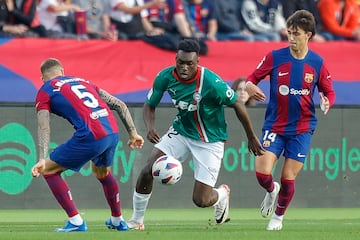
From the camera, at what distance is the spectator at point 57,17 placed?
21.0 meters

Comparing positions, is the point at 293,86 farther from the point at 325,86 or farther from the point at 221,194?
the point at 221,194

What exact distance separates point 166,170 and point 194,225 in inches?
86.7

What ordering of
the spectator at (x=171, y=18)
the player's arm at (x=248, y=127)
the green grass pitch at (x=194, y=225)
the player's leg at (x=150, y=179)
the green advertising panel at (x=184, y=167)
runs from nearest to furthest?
the green grass pitch at (x=194, y=225)
the player's arm at (x=248, y=127)
the player's leg at (x=150, y=179)
the green advertising panel at (x=184, y=167)
the spectator at (x=171, y=18)

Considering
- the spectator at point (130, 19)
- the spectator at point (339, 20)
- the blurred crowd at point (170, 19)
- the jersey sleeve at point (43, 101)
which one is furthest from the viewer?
the spectator at point (339, 20)

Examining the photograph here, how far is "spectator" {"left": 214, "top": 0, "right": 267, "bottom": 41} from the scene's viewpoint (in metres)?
22.5

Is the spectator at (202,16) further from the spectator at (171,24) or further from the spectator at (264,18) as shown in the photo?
the spectator at (264,18)

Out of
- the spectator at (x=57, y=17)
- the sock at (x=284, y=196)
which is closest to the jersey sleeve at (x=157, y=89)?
the sock at (x=284, y=196)

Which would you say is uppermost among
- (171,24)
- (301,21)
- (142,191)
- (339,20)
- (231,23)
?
(301,21)

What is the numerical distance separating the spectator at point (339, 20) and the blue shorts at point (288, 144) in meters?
10.2

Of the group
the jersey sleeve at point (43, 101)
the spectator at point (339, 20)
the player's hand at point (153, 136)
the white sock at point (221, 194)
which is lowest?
the spectator at point (339, 20)

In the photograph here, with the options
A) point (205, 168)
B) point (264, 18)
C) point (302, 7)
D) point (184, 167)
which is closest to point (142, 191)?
point (205, 168)

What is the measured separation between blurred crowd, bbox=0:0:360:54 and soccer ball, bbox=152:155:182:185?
27.7ft

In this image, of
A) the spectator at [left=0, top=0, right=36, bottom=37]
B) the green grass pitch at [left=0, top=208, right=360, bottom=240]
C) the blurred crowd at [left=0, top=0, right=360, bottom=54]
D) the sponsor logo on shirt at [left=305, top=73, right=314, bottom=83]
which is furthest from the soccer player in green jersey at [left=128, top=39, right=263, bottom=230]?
the blurred crowd at [left=0, top=0, right=360, bottom=54]

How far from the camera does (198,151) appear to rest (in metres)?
13.4
